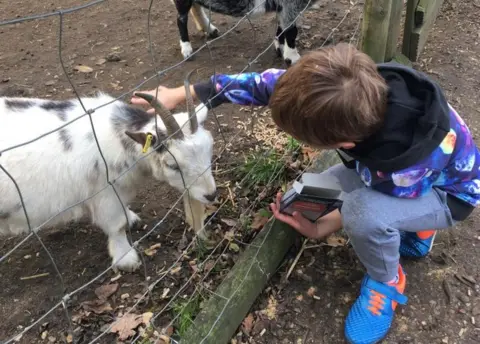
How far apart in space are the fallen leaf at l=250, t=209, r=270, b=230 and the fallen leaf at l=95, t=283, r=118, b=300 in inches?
35.1

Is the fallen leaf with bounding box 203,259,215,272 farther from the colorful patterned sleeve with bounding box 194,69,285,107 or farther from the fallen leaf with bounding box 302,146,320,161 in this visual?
the fallen leaf with bounding box 302,146,320,161

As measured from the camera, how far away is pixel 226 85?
99.9 inches

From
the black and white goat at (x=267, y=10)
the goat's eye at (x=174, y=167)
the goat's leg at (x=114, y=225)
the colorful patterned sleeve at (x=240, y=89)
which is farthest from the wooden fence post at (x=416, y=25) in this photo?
the goat's leg at (x=114, y=225)

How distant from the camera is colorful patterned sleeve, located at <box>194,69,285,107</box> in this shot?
252 cm

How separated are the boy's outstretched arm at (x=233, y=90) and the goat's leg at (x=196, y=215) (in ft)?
2.10

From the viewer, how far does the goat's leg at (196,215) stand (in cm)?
292

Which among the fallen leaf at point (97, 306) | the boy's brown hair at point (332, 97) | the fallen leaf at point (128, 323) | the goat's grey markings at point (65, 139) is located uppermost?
the boy's brown hair at point (332, 97)

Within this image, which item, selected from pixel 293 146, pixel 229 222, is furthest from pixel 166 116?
pixel 293 146

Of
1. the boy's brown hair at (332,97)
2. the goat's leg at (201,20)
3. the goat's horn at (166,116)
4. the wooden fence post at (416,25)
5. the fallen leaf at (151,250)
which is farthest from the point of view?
the goat's leg at (201,20)

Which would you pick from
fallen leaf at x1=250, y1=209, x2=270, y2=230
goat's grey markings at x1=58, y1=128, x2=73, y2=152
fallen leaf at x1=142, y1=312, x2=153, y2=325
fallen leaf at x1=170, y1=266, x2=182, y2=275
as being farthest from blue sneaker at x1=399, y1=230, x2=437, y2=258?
goat's grey markings at x1=58, y1=128, x2=73, y2=152

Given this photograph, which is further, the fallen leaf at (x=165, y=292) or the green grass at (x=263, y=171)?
the green grass at (x=263, y=171)

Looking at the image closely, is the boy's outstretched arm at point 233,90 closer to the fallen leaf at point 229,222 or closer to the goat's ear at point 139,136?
the goat's ear at point 139,136

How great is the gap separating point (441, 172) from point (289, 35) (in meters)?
3.09

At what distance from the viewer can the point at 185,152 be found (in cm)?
260
